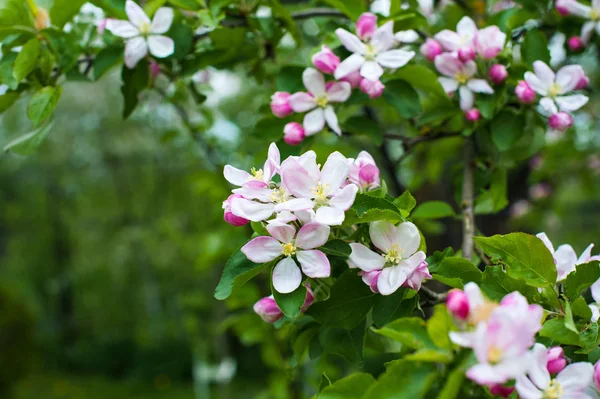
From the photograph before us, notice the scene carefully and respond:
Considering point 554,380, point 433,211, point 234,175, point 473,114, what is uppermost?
point 234,175

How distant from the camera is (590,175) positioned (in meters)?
3.04

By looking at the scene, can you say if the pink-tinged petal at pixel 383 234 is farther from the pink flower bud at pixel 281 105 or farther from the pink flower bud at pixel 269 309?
the pink flower bud at pixel 281 105

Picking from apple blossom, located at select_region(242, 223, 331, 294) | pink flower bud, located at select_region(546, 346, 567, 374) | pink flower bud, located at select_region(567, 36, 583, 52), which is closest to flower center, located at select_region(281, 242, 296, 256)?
apple blossom, located at select_region(242, 223, 331, 294)

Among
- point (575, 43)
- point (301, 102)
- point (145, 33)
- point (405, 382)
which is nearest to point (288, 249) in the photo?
point (405, 382)

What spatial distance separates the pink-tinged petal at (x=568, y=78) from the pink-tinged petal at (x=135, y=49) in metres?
0.85

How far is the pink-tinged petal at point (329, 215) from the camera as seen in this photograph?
716 millimetres

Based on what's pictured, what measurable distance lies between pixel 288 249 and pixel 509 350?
1.03 feet


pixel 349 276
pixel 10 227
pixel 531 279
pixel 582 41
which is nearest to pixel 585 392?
pixel 531 279

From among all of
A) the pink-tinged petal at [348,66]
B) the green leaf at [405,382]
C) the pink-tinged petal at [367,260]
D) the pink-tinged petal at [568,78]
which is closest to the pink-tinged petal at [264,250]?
the pink-tinged petal at [367,260]

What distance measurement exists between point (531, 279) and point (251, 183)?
408 millimetres

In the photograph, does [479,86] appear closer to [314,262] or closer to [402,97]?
[402,97]

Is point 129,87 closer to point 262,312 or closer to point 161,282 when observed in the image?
point 262,312

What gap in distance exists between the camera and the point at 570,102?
1.17 meters

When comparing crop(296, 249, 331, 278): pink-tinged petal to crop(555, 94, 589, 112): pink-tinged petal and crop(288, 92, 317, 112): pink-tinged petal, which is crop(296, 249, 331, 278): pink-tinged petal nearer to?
crop(288, 92, 317, 112): pink-tinged petal
